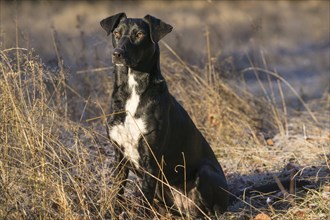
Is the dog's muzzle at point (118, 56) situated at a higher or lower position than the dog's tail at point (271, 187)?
higher

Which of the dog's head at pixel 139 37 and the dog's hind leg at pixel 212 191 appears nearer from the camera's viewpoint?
the dog's head at pixel 139 37

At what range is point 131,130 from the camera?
5121 millimetres

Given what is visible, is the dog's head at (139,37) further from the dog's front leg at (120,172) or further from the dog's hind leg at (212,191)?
the dog's hind leg at (212,191)

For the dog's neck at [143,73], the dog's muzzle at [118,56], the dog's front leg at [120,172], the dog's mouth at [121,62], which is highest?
the dog's muzzle at [118,56]

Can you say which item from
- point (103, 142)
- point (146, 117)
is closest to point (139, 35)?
point (146, 117)

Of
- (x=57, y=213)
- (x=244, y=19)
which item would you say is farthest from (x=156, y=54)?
(x=244, y=19)

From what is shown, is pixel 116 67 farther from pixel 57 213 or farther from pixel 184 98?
pixel 184 98

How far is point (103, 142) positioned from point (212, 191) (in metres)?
1.90

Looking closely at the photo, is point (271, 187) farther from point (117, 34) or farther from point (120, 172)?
point (117, 34)

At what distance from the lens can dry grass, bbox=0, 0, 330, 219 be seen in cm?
468

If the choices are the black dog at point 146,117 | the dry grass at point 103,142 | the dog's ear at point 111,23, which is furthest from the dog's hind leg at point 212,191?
the dog's ear at point 111,23

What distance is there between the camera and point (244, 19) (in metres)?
18.7

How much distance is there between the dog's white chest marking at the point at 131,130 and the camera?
16.8 ft

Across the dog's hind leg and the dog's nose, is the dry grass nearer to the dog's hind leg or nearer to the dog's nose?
the dog's hind leg
